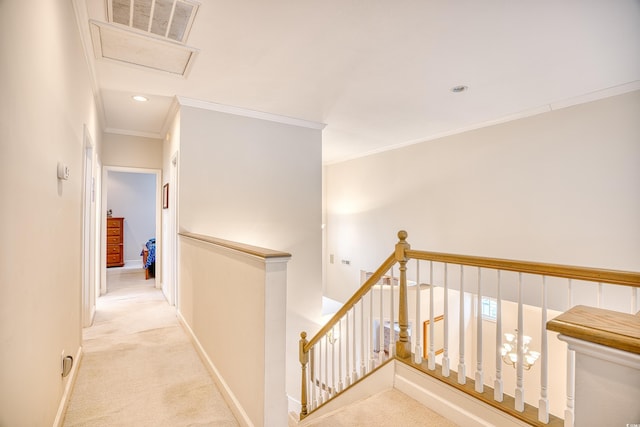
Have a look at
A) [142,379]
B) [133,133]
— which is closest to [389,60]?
[142,379]

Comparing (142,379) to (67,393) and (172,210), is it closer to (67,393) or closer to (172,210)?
(67,393)

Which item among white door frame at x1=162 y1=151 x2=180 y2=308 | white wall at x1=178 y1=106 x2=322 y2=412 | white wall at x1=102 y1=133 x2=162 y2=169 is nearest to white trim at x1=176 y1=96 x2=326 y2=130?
white wall at x1=178 y1=106 x2=322 y2=412

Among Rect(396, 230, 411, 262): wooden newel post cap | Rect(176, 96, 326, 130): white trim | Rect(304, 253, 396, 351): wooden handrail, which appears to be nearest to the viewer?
Rect(396, 230, 411, 262): wooden newel post cap

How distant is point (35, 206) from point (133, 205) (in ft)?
25.9

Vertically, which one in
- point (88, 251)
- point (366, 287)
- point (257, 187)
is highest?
point (257, 187)

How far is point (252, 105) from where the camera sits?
3.93m

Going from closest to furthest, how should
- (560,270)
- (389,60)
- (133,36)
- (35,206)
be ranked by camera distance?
(35,206), (560,270), (133,36), (389,60)

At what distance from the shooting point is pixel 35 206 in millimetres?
1354

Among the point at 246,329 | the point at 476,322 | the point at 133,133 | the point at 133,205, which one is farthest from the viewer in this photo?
the point at 133,205

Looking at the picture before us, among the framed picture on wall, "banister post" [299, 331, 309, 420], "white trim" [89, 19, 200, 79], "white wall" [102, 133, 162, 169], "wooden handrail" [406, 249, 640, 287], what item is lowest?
"banister post" [299, 331, 309, 420]

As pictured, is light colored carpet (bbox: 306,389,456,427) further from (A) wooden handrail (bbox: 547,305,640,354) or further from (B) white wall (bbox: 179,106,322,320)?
(B) white wall (bbox: 179,106,322,320)

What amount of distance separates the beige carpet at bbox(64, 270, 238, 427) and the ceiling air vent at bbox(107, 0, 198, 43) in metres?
2.67

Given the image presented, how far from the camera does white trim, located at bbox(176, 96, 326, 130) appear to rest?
3744 millimetres

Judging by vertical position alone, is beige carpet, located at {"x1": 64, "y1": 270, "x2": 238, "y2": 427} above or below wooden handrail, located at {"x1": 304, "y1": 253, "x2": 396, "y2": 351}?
below
